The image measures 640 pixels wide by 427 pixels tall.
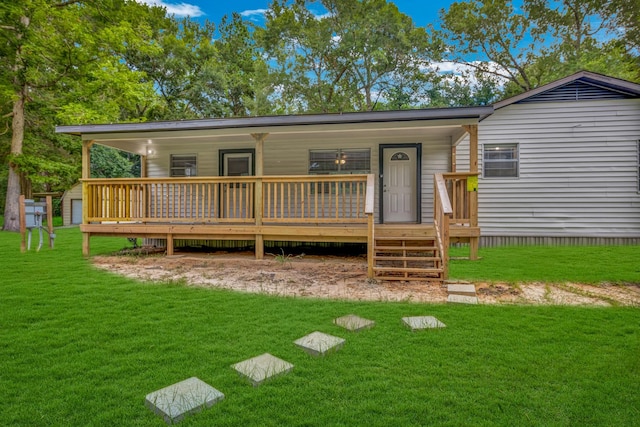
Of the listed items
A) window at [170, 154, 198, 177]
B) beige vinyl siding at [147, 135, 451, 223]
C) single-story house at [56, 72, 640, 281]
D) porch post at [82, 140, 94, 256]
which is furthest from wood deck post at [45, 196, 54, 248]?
window at [170, 154, 198, 177]

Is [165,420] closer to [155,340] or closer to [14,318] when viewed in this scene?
[155,340]

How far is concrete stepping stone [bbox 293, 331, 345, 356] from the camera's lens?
102 inches

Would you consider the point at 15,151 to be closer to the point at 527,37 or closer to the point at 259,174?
the point at 259,174

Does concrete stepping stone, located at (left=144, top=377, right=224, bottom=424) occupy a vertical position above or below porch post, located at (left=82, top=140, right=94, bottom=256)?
below

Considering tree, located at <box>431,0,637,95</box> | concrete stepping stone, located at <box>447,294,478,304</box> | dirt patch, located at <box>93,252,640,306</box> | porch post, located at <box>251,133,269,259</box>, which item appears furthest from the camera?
tree, located at <box>431,0,637,95</box>

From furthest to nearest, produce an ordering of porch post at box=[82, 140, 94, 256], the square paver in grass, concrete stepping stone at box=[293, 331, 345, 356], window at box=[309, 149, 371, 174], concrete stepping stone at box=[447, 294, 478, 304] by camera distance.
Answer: window at box=[309, 149, 371, 174] < porch post at box=[82, 140, 94, 256] < concrete stepping stone at box=[447, 294, 478, 304] < the square paver in grass < concrete stepping stone at box=[293, 331, 345, 356]

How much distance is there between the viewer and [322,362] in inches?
97.2

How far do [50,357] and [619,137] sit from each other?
1132cm

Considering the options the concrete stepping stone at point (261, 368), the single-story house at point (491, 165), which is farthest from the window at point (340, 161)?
the concrete stepping stone at point (261, 368)

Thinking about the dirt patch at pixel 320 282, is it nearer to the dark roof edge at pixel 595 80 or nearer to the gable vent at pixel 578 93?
the dark roof edge at pixel 595 80

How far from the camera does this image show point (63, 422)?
5.88 ft

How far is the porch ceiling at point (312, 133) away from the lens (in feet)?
21.0

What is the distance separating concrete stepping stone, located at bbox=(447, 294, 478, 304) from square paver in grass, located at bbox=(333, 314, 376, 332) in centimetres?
126

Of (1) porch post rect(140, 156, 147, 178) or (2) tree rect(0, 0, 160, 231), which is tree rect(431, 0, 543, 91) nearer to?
(2) tree rect(0, 0, 160, 231)
